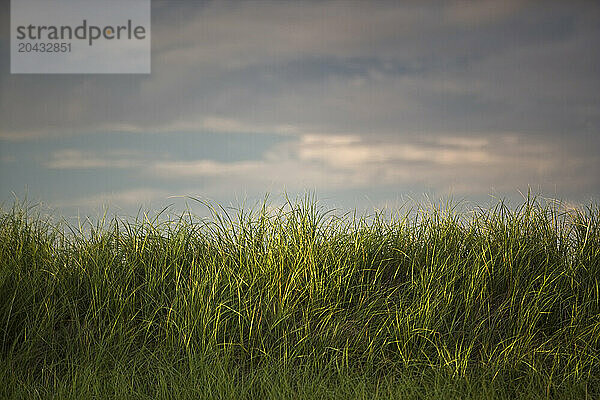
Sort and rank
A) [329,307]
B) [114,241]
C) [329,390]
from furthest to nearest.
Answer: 1. [114,241]
2. [329,307]
3. [329,390]

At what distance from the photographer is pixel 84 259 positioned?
14.1 ft

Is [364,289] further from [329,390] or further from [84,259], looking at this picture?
[84,259]

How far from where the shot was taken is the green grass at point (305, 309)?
131 inches

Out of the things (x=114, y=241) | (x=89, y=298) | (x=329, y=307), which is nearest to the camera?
(x=329, y=307)

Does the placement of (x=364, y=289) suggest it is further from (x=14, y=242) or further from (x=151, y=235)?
(x=14, y=242)

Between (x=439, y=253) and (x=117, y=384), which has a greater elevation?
(x=439, y=253)

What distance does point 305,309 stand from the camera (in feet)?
12.5

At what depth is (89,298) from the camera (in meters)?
4.06

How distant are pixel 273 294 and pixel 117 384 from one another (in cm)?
118

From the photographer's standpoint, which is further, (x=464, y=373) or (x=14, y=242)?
(x=14, y=242)

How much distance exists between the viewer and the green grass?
10.9ft

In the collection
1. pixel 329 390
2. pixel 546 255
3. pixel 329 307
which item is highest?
pixel 546 255

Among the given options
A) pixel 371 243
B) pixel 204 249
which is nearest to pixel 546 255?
pixel 371 243

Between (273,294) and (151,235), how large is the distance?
1.24 meters
